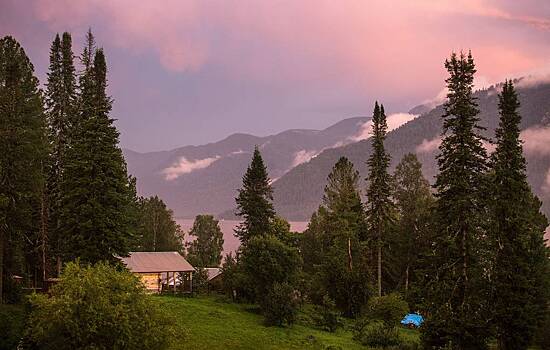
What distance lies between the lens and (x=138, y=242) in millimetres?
50188

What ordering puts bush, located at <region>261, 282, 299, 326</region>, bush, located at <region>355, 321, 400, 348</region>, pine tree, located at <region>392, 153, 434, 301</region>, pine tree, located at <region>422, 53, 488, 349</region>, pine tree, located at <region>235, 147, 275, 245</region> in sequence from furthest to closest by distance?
pine tree, located at <region>392, 153, 434, 301</region>, pine tree, located at <region>235, 147, 275, 245</region>, bush, located at <region>261, 282, 299, 326</region>, bush, located at <region>355, 321, 400, 348</region>, pine tree, located at <region>422, 53, 488, 349</region>

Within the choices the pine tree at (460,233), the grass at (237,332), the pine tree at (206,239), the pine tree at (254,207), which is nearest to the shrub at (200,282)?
the pine tree at (254,207)

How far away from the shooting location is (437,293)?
39344mm

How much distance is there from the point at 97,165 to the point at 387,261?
46.0m

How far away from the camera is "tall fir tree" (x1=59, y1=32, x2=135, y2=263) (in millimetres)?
43562

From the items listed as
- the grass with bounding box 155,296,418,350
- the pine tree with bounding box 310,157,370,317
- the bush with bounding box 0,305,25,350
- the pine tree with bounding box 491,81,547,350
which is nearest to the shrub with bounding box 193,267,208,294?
the grass with bounding box 155,296,418,350

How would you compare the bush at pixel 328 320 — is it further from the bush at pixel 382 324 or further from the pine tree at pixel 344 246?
the pine tree at pixel 344 246

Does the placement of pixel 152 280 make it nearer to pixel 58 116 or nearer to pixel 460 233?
pixel 58 116

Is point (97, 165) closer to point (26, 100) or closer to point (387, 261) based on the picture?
point (26, 100)

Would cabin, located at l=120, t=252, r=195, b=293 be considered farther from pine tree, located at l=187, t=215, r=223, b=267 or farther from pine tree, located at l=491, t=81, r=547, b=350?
pine tree, located at l=187, t=215, r=223, b=267

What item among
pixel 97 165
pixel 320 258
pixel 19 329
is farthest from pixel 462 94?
pixel 320 258

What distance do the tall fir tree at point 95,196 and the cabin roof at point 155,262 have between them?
717 inches

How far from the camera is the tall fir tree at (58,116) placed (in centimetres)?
5341

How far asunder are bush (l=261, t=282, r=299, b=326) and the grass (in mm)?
941
